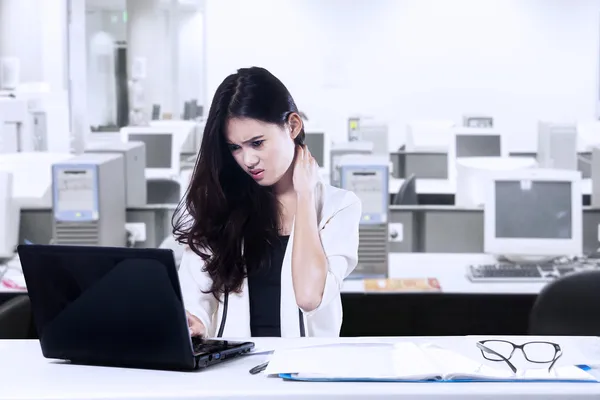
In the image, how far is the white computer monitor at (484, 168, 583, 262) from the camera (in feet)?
12.3

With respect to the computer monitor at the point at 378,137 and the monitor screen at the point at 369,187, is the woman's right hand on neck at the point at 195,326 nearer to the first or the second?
the monitor screen at the point at 369,187

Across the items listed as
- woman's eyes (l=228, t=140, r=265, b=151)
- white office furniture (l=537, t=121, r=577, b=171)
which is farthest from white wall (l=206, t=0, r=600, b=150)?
woman's eyes (l=228, t=140, r=265, b=151)

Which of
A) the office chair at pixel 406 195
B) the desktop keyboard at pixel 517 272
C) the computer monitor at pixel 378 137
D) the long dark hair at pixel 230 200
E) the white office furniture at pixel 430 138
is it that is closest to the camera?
the long dark hair at pixel 230 200

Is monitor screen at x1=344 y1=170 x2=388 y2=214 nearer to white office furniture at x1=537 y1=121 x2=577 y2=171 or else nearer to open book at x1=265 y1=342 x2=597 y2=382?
open book at x1=265 y1=342 x2=597 y2=382

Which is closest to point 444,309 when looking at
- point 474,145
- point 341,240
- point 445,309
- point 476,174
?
point 445,309

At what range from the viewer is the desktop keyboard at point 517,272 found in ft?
11.7

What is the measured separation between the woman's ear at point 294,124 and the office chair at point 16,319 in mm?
904

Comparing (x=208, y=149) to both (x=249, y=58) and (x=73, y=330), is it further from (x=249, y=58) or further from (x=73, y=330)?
(x=249, y=58)

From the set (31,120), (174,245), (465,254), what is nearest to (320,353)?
(174,245)

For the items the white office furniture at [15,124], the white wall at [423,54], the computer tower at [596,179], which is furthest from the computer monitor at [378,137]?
the white office furniture at [15,124]

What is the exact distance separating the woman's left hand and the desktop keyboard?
1604mm

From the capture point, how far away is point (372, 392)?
111 cm

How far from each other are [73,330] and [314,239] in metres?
0.85

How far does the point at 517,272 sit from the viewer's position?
11.9 ft
